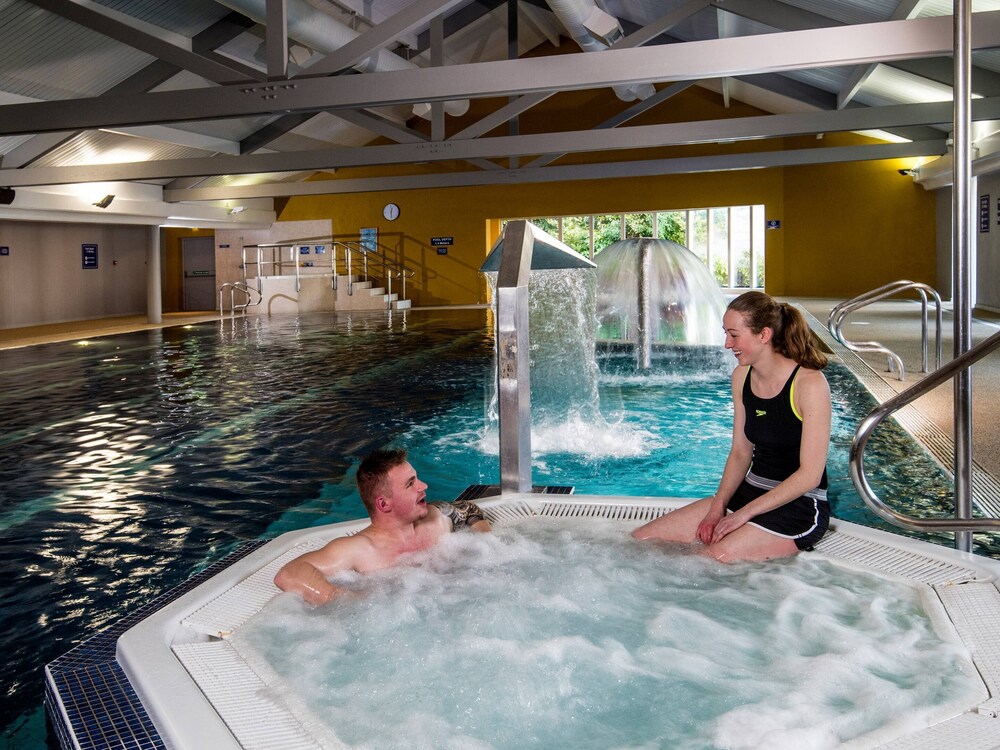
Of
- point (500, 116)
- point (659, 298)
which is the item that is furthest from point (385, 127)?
point (659, 298)

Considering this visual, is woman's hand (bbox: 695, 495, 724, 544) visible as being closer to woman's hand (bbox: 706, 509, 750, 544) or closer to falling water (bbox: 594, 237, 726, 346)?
woman's hand (bbox: 706, 509, 750, 544)

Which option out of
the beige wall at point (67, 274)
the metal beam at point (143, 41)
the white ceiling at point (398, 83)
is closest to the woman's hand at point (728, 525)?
the white ceiling at point (398, 83)

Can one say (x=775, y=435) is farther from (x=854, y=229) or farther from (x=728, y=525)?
(x=854, y=229)

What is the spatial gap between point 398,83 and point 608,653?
574 cm

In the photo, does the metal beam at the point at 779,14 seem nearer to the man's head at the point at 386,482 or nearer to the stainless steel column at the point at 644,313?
the stainless steel column at the point at 644,313

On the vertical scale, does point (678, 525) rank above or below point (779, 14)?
below

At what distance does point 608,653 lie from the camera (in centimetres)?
238

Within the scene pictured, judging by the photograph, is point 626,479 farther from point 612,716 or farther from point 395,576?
point 612,716

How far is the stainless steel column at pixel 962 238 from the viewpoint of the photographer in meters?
2.75

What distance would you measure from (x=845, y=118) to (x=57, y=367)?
10097 mm

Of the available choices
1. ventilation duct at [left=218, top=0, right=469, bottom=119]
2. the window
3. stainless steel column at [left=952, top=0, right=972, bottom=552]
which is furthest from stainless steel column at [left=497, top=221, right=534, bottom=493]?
the window

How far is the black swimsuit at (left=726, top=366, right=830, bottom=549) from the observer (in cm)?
290

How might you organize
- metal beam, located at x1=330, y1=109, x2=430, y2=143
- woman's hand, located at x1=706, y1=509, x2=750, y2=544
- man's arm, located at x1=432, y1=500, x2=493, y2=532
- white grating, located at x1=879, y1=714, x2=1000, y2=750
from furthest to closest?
1. metal beam, located at x1=330, y1=109, x2=430, y2=143
2. man's arm, located at x1=432, y1=500, x2=493, y2=532
3. woman's hand, located at x1=706, y1=509, x2=750, y2=544
4. white grating, located at x1=879, y1=714, x2=1000, y2=750

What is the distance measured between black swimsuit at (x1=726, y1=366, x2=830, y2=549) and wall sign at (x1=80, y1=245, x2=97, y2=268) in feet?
66.9
